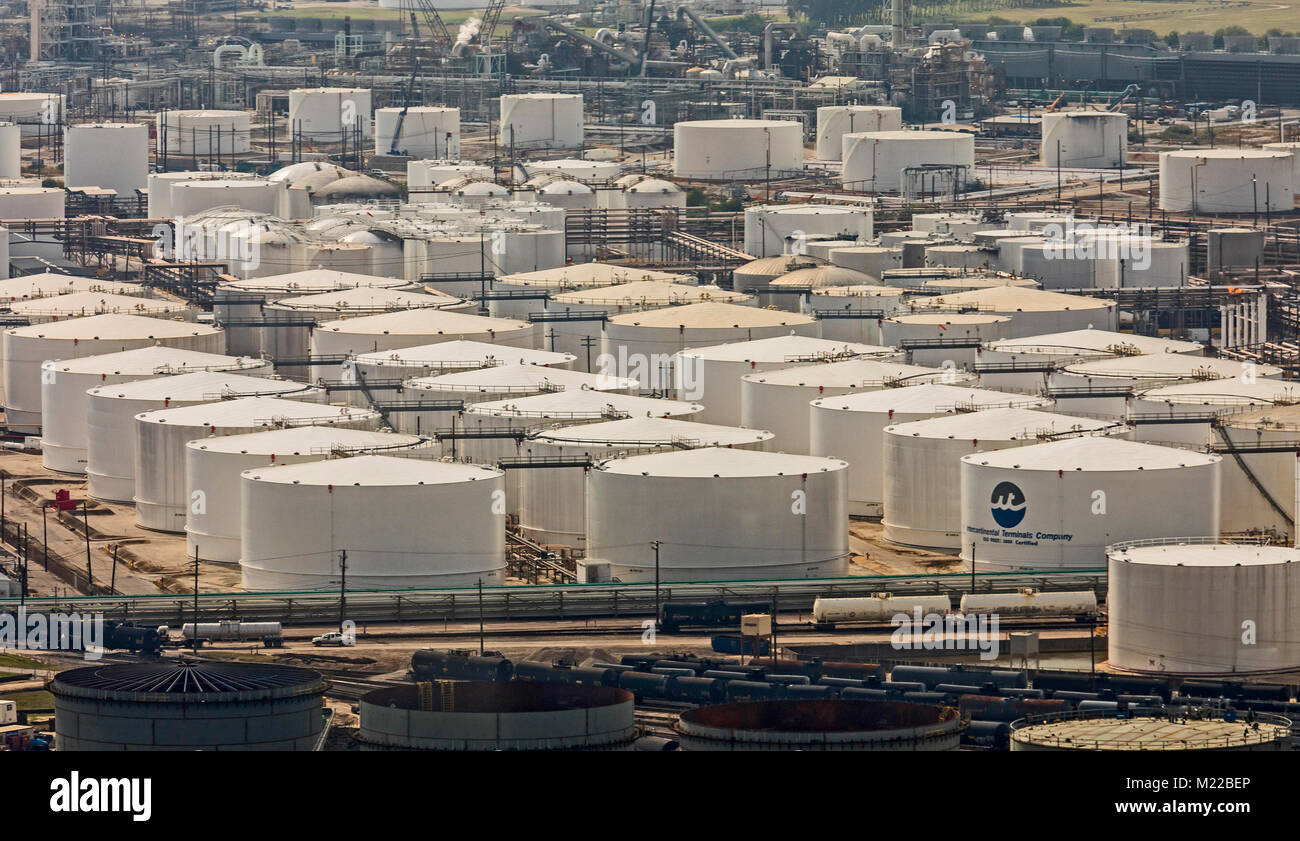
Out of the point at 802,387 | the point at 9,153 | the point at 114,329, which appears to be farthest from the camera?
the point at 9,153

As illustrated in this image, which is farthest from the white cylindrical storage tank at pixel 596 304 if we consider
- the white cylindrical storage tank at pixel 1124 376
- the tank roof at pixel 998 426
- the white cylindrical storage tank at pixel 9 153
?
the white cylindrical storage tank at pixel 9 153

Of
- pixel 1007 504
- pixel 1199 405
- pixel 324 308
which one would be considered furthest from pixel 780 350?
pixel 1007 504

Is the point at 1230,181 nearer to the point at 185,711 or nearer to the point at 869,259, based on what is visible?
the point at 869,259

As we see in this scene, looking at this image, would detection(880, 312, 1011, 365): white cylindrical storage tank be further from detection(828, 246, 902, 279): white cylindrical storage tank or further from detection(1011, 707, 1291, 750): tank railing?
detection(1011, 707, 1291, 750): tank railing

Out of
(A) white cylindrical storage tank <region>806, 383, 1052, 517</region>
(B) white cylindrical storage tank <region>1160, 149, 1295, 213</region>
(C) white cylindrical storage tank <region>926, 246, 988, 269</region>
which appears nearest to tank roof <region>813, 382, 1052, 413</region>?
(A) white cylindrical storage tank <region>806, 383, 1052, 517</region>

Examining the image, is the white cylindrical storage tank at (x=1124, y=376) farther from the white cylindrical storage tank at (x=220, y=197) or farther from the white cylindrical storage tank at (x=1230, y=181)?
the white cylindrical storage tank at (x=1230, y=181)
